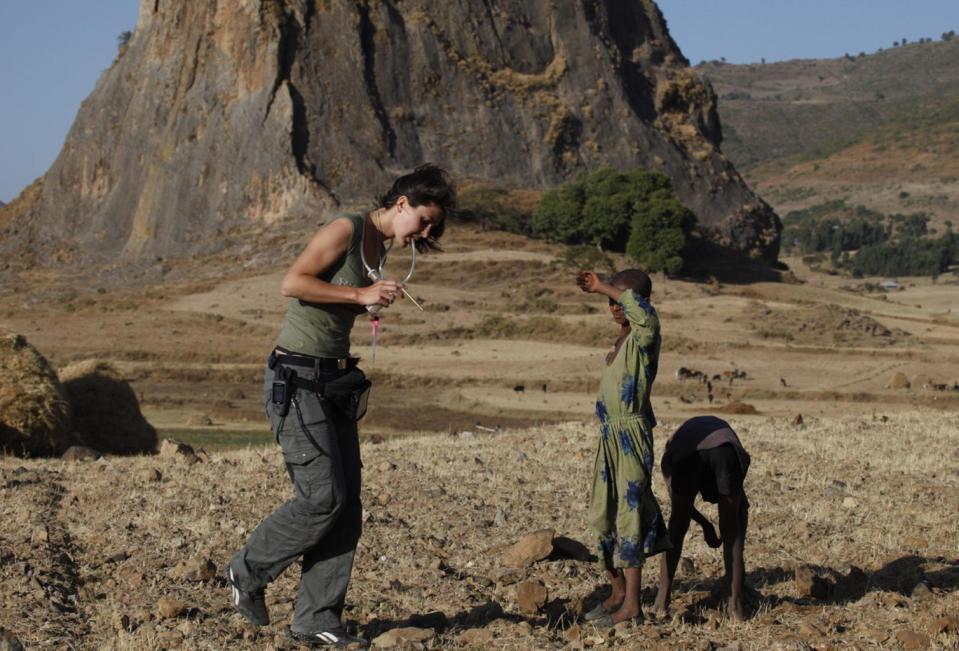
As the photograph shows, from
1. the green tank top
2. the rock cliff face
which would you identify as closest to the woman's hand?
the green tank top

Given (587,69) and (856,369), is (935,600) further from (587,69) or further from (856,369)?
(587,69)

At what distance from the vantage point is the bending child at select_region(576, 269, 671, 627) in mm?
4836

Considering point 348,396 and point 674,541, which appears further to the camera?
point 674,541

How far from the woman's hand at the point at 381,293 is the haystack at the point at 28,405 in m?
7.00

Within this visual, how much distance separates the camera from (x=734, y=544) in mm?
5039

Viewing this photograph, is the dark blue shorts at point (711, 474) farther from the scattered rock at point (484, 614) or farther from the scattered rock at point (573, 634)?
the scattered rock at point (484, 614)

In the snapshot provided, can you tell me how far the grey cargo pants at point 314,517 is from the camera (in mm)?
4293

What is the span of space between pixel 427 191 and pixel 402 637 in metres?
1.88

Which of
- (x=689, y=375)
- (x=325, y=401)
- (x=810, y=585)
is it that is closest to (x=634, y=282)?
(x=325, y=401)

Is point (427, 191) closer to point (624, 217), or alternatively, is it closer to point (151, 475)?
point (151, 475)

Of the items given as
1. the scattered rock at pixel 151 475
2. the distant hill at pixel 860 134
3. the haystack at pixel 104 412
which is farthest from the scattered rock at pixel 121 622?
the distant hill at pixel 860 134

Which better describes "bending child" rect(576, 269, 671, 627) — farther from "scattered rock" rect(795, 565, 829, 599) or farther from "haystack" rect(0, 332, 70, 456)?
"haystack" rect(0, 332, 70, 456)

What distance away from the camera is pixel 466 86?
49.5 meters

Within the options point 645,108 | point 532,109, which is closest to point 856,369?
point 532,109
